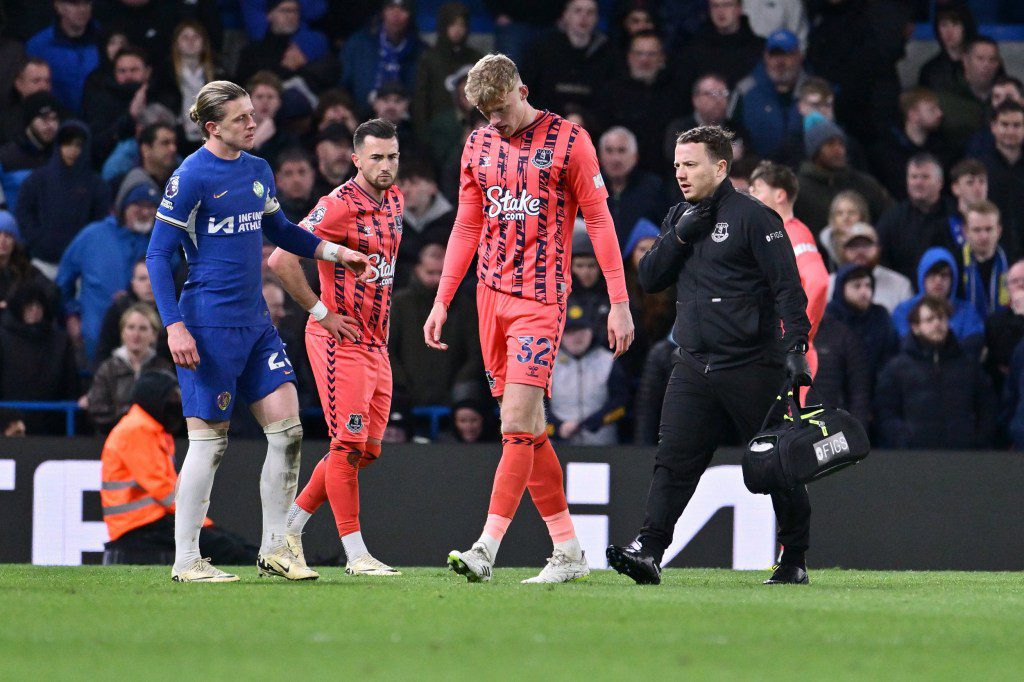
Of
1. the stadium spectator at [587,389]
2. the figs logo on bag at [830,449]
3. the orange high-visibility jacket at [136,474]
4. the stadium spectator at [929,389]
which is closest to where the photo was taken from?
the figs logo on bag at [830,449]

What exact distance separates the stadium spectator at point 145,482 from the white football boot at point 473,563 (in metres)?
3.02

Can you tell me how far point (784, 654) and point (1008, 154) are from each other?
9539mm

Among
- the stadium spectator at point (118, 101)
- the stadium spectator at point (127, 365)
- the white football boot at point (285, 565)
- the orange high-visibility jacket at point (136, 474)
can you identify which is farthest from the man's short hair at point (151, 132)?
the white football boot at point (285, 565)

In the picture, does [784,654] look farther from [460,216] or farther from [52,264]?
[52,264]

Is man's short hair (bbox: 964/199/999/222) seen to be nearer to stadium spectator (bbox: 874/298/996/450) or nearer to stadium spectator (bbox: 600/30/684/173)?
stadium spectator (bbox: 874/298/996/450)

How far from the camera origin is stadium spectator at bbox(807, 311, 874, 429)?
11.1 m

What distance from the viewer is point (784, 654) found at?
5.09 m

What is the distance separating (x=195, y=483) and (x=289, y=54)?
794cm

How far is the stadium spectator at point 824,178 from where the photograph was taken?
12.9 meters

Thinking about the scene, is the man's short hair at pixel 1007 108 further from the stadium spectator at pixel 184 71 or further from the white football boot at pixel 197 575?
the white football boot at pixel 197 575

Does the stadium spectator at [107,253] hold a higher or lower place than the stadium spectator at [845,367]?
higher

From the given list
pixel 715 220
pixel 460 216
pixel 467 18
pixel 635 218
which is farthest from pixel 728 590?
pixel 467 18

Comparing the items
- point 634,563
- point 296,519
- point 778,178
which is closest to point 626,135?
point 778,178

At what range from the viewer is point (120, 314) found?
1155 cm
